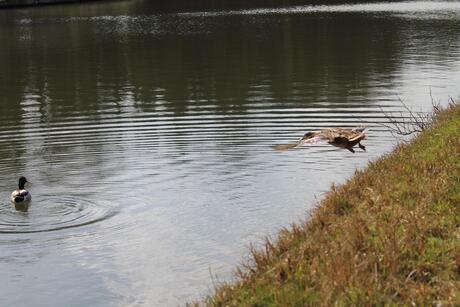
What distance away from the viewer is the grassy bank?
6.40 m

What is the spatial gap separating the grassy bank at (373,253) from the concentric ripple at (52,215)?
211 inches

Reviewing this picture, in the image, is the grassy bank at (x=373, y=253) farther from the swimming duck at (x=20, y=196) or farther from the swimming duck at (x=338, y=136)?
the swimming duck at (x=20, y=196)

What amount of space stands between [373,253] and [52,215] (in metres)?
8.47

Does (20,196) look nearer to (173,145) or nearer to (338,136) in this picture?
(173,145)

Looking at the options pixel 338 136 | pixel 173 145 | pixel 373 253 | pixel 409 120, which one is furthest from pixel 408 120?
pixel 373 253

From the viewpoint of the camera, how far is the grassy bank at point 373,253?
6.40 metres

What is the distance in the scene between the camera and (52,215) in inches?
559

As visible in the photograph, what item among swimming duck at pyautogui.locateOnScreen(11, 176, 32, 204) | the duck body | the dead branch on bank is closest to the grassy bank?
the duck body

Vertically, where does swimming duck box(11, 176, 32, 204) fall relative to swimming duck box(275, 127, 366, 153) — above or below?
below

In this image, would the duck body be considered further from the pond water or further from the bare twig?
the bare twig

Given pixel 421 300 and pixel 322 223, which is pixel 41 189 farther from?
pixel 421 300

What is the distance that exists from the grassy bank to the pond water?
7.08 ft

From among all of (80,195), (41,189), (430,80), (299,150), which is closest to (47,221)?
(80,195)

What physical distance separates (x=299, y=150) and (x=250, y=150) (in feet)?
4.04
